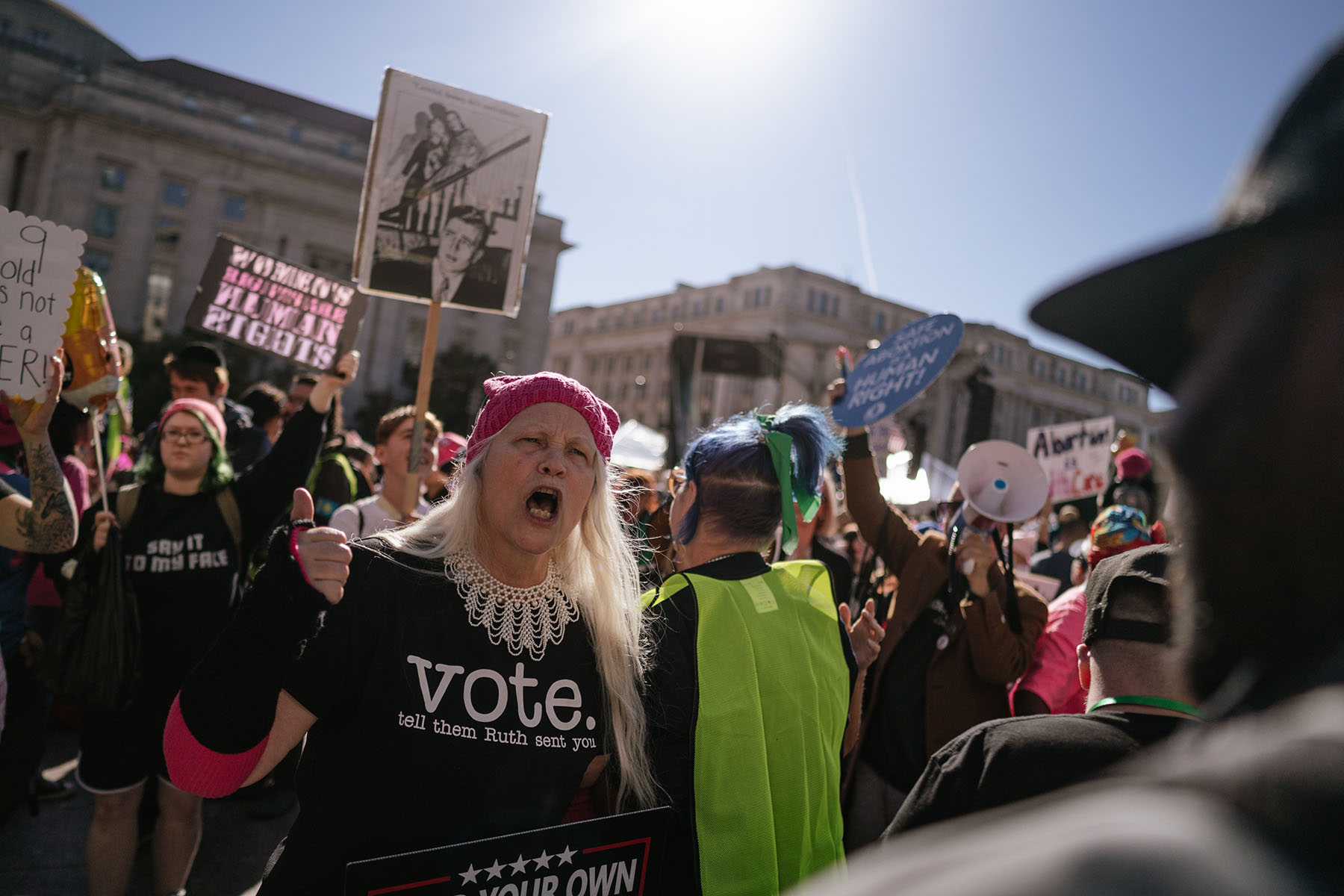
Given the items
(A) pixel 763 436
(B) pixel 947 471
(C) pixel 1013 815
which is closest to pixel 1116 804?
(C) pixel 1013 815

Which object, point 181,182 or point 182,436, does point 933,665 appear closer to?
point 182,436

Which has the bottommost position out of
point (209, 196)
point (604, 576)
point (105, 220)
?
point (604, 576)

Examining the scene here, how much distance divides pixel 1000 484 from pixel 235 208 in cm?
5506

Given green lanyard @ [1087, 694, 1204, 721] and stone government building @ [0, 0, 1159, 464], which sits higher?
stone government building @ [0, 0, 1159, 464]

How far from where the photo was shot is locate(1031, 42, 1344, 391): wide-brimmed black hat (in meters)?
0.61

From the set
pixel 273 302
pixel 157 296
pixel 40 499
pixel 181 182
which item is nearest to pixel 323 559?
pixel 40 499

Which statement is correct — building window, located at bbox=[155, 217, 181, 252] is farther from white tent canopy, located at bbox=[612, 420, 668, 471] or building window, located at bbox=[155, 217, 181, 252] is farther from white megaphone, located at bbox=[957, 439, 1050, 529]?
white megaphone, located at bbox=[957, 439, 1050, 529]

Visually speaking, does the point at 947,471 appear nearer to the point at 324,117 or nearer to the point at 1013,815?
the point at 1013,815

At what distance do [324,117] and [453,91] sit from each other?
2370 inches

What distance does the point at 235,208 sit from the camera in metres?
49.0

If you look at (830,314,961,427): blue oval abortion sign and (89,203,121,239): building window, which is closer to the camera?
(830,314,961,427): blue oval abortion sign

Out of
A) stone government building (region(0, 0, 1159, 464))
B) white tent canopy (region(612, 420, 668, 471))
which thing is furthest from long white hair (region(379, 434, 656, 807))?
stone government building (region(0, 0, 1159, 464))

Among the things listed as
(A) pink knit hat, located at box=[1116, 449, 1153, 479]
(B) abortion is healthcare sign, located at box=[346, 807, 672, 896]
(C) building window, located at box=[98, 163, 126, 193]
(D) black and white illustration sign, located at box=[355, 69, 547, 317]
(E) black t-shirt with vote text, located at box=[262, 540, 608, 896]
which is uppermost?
(C) building window, located at box=[98, 163, 126, 193]

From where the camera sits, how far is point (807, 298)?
66.4m
